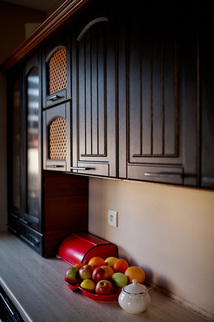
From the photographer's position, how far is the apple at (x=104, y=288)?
1.35 metres

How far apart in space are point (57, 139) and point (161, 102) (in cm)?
93

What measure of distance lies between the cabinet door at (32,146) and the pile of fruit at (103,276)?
0.59 m

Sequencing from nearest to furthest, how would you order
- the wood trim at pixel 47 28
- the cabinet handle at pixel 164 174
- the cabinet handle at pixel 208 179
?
the cabinet handle at pixel 208 179, the cabinet handle at pixel 164 174, the wood trim at pixel 47 28

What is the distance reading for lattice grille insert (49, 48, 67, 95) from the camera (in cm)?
170

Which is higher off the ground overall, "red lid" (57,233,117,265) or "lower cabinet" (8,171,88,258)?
"lower cabinet" (8,171,88,258)

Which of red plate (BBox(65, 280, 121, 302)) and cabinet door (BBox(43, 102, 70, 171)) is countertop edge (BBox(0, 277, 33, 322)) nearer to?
red plate (BBox(65, 280, 121, 302))

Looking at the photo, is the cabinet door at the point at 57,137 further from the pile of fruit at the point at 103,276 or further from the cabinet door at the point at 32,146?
the pile of fruit at the point at 103,276

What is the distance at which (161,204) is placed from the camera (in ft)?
4.75

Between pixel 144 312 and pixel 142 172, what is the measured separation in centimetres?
63

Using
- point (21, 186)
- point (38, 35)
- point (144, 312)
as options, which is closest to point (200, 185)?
point (144, 312)

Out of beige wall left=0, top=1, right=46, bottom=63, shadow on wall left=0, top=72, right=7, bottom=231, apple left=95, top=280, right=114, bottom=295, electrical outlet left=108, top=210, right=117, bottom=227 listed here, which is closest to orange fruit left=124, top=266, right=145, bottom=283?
apple left=95, top=280, right=114, bottom=295

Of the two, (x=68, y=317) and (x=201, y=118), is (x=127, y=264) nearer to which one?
(x=68, y=317)

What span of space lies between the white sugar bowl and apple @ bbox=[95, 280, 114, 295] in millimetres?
87

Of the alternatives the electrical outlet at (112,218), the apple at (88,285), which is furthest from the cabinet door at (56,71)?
the apple at (88,285)
